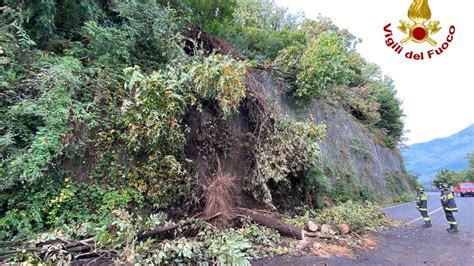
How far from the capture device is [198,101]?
6.50 m

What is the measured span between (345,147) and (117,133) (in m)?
13.2

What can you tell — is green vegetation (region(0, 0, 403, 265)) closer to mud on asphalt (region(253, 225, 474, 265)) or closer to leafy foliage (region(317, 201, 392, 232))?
mud on asphalt (region(253, 225, 474, 265))

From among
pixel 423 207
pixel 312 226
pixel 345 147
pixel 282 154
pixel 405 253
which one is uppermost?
pixel 345 147

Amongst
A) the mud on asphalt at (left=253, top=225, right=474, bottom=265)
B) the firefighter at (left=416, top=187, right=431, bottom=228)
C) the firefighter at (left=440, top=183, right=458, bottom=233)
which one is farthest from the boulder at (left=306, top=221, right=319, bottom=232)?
the firefighter at (left=440, top=183, right=458, bottom=233)

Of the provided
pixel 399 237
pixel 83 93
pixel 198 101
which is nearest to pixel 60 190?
pixel 83 93

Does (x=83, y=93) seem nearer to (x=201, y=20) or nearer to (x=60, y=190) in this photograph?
(x=60, y=190)

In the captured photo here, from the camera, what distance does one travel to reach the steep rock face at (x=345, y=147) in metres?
11.6

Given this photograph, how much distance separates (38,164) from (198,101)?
327 centimetres

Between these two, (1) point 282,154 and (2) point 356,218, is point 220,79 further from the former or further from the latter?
(2) point 356,218

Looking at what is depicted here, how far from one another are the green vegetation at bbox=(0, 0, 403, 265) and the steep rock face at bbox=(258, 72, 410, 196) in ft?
8.81

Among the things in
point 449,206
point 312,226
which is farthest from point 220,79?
point 449,206

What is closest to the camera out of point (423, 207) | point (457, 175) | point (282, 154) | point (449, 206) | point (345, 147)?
point (282, 154)

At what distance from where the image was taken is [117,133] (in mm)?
5719

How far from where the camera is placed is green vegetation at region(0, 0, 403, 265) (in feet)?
15.0
